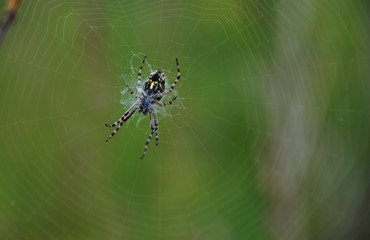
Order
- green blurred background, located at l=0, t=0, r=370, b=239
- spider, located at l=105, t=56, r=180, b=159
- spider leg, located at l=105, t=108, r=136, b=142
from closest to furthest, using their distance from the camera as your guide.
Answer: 1. green blurred background, located at l=0, t=0, r=370, b=239
2. spider leg, located at l=105, t=108, r=136, b=142
3. spider, located at l=105, t=56, r=180, b=159

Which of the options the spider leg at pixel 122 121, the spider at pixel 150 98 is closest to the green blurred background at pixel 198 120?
the spider leg at pixel 122 121

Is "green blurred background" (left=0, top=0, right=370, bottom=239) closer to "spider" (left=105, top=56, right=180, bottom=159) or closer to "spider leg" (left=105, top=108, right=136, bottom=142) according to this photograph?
"spider leg" (left=105, top=108, right=136, bottom=142)

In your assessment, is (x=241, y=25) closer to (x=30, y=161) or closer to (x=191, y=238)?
(x=191, y=238)

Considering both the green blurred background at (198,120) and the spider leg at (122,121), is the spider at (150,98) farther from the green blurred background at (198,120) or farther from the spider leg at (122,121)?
the green blurred background at (198,120)

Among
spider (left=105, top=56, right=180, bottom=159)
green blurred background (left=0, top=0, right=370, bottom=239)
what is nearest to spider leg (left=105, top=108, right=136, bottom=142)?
spider (left=105, top=56, right=180, bottom=159)

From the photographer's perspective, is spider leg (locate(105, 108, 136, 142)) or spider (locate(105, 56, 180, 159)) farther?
spider (locate(105, 56, 180, 159))
